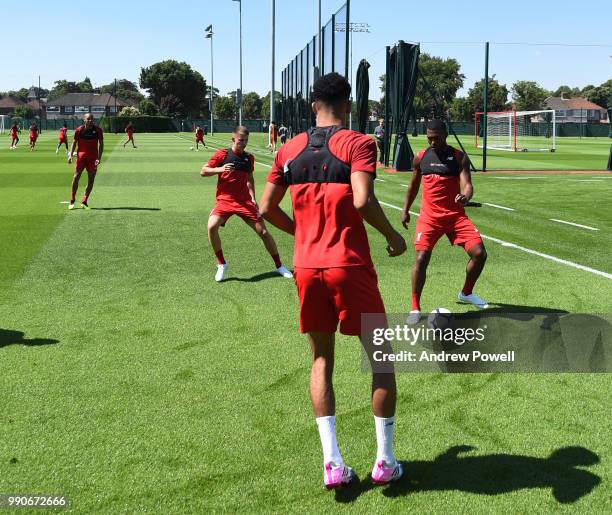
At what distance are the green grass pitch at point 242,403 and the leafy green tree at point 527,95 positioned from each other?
132403 mm

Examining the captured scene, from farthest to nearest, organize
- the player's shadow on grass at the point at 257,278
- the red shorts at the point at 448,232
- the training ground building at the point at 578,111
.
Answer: the training ground building at the point at 578,111
the player's shadow on grass at the point at 257,278
the red shorts at the point at 448,232

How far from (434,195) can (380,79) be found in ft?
432

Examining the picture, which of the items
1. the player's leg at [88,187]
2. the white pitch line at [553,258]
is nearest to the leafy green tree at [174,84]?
the player's leg at [88,187]

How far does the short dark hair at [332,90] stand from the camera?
3.45 m

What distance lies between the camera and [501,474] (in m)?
3.67

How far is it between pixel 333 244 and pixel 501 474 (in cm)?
148

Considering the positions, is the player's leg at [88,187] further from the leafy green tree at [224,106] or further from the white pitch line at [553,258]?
the leafy green tree at [224,106]

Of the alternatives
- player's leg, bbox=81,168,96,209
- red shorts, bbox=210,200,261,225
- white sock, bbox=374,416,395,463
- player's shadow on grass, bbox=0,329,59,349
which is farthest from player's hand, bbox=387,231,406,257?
player's leg, bbox=81,168,96,209

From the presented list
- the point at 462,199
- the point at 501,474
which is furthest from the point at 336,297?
the point at 462,199

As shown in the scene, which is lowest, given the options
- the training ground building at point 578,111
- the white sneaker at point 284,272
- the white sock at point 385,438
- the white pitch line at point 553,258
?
the white sock at point 385,438

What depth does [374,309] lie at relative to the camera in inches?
138

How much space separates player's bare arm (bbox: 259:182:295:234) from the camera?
3.78m

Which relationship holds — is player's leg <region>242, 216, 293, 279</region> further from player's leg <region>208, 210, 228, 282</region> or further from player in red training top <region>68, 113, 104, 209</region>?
player in red training top <region>68, 113, 104, 209</region>

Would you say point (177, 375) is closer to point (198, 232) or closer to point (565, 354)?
point (565, 354)
